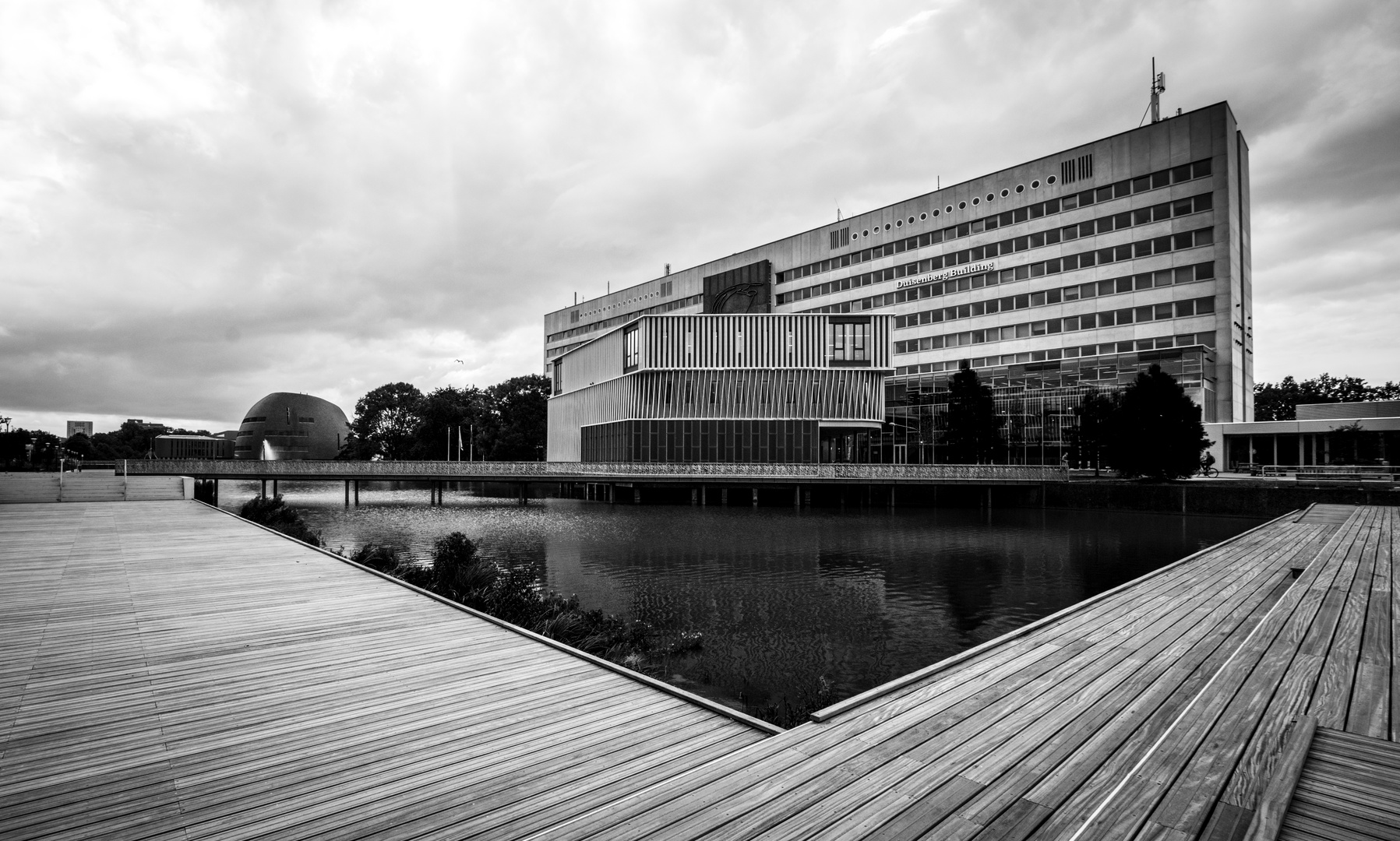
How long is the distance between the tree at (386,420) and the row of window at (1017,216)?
58255 millimetres

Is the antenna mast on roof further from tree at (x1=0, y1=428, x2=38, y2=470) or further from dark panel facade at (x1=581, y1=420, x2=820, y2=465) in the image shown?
tree at (x1=0, y1=428, x2=38, y2=470)

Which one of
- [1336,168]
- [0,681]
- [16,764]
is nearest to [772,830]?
[16,764]

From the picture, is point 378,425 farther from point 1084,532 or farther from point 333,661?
point 333,661

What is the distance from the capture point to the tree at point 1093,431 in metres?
46.1

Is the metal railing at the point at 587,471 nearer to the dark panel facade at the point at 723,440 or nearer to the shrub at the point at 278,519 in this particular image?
the dark panel facade at the point at 723,440

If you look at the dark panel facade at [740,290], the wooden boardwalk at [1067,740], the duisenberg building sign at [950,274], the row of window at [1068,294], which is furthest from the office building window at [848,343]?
the wooden boardwalk at [1067,740]

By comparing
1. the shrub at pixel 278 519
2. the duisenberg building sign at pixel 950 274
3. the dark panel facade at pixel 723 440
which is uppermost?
the duisenberg building sign at pixel 950 274

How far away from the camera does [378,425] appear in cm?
10375

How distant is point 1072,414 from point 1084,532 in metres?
30.9

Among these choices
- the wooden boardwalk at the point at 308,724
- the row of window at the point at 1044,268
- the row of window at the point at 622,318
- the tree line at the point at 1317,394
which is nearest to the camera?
the wooden boardwalk at the point at 308,724

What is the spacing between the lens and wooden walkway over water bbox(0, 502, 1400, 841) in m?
3.89

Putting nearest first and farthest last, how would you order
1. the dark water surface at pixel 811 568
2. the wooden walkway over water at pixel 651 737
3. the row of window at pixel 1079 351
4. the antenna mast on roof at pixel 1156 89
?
the wooden walkway over water at pixel 651 737
the dark water surface at pixel 811 568
the row of window at pixel 1079 351
the antenna mast on roof at pixel 1156 89

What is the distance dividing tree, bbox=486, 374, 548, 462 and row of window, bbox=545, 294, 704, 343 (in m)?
15.8

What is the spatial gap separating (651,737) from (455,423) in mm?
92334
